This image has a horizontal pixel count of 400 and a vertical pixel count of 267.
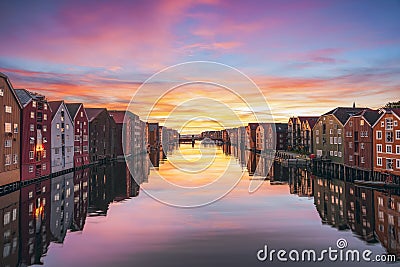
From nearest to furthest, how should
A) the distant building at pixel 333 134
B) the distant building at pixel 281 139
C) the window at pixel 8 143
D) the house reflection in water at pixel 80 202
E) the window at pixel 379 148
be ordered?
1. the house reflection in water at pixel 80 202
2. the window at pixel 8 143
3. the window at pixel 379 148
4. the distant building at pixel 333 134
5. the distant building at pixel 281 139

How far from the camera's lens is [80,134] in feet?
177

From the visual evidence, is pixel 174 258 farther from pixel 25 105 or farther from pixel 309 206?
pixel 25 105

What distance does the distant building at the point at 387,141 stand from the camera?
3512 centimetres

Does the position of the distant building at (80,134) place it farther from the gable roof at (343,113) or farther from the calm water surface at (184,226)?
the gable roof at (343,113)

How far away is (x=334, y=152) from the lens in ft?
Result: 173

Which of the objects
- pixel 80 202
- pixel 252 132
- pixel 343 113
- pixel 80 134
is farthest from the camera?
pixel 252 132

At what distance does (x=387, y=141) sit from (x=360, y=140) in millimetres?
6376

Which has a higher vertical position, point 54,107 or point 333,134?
point 54,107

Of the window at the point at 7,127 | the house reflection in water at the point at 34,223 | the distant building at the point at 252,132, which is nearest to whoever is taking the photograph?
the house reflection in water at the point at 34,223

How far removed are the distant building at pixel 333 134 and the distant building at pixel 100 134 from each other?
127 ft

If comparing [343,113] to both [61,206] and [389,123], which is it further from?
[61,206]

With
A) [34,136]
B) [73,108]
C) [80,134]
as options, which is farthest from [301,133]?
[34,136]

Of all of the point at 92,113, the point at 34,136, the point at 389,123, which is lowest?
the point at 34,136

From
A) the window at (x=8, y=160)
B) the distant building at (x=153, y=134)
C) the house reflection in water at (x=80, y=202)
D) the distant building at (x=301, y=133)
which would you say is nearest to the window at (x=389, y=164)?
the distant building at (x=301, y=133)
